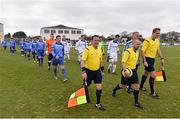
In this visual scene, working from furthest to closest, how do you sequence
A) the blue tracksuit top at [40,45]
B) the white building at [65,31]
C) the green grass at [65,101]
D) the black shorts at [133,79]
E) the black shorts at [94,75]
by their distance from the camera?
1. the white building at [65,31]
2. the blue tracksuit top at [40,45]
3. the black shorts at [133,79]
4. the black shorts at [94,75]
5. the green grass at [65,101]

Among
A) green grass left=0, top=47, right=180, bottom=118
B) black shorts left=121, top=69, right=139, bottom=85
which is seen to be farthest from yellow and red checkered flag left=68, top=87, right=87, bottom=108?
black shorts left=121, top=69, right=139, bottom=85

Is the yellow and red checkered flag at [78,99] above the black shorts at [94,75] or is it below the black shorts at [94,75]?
below

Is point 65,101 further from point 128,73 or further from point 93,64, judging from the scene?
point 128,73

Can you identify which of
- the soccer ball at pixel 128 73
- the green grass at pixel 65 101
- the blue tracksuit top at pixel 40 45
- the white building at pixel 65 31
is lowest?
the green grass at pixel 65 101

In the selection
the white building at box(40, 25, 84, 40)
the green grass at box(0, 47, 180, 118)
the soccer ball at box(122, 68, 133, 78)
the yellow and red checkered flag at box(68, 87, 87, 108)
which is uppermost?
the white building at box(40, 25, 84, 40)

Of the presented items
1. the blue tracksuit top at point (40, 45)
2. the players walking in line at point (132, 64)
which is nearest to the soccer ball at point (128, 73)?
the players walking in line at point (132, 64)

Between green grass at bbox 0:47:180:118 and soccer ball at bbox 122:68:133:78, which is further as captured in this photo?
soccer ball at bbox 122:68:133:78

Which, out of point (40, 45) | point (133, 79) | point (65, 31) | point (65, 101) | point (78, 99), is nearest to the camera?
point (78, 99)

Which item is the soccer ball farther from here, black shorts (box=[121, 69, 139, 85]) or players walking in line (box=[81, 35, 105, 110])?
players walking in line (box=[81, 35, 105, 110])

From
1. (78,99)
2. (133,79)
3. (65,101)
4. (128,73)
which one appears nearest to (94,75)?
(78,99)

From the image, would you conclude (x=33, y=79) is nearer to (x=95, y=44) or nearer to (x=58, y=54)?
(x=58, y=54)

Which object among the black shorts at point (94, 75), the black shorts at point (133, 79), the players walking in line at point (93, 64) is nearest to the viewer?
the players walking in line at point (93, 64)

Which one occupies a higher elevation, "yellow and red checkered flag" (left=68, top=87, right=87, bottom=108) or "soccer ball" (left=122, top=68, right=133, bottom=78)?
"soccer ball" (left=122, top=68, right=133, bottom=78)

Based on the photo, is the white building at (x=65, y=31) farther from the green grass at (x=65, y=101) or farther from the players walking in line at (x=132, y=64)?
the players walking in line at (x=132, y=64)
